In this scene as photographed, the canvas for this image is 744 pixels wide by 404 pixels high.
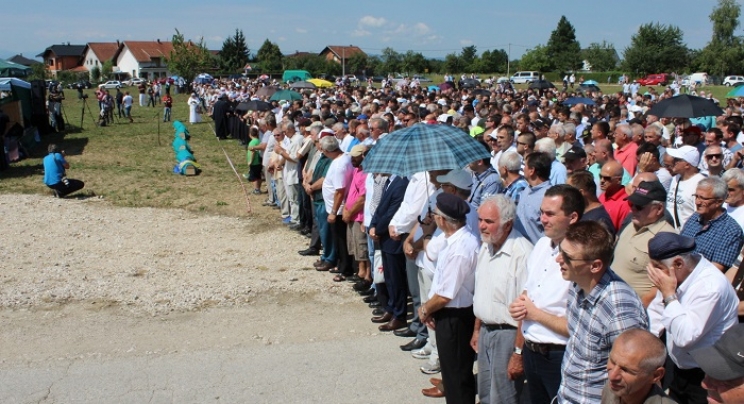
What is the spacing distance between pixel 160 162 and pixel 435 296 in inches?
612

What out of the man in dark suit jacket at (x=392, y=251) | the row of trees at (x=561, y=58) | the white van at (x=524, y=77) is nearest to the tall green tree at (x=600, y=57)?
the row of trees at (x=561, y=58)

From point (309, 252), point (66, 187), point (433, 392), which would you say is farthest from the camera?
point (66, 187)

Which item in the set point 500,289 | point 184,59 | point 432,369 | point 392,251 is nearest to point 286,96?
point 392,251

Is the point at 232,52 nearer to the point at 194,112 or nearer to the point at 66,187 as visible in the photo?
the point at 194,112

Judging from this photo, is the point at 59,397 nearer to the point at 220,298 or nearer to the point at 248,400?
the point at 248,400

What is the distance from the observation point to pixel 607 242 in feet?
10.7

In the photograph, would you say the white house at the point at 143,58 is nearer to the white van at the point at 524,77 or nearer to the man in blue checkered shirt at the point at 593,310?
the white van at the point at 524,77

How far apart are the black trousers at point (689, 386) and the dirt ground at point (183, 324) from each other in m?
2.10

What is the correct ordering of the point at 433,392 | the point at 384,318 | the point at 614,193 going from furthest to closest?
1. the point at 384,318
2. the point at 614,193
3. the point at 433,392

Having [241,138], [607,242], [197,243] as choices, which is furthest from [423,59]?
[607,242]

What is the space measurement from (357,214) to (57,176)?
27.7 ft

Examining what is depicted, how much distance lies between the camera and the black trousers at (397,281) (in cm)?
664

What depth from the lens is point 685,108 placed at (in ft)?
35.5

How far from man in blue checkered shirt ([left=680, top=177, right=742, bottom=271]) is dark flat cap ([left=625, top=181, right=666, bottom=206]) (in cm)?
37
